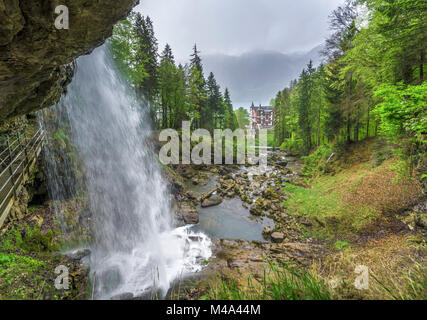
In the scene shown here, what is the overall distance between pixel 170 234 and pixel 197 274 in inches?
146

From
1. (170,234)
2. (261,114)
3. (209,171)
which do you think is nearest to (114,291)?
(170,234)

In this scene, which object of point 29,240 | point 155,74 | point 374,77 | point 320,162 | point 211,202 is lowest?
point 211,202

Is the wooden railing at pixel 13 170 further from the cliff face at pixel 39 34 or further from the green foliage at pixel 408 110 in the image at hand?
the green foliage at pixel 408 110

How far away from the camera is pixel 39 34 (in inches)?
117

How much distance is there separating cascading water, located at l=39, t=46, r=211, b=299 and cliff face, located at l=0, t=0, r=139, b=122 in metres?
4.97

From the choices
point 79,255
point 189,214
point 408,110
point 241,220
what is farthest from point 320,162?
point 79,255

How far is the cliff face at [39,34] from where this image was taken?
2617mm

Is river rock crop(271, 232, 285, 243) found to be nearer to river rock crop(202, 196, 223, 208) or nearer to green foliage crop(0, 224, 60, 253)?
river rock crop(202, 196, 223, 208)

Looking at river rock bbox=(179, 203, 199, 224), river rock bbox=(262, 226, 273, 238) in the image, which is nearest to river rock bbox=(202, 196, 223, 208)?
river rock bbox=(179, 203, 199, 224)

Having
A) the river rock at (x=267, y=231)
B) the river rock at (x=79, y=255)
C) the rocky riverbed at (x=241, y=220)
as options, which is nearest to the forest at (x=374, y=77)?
the rocky riverbed at (x=241, y=220)

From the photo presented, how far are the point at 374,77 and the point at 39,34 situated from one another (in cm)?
1416

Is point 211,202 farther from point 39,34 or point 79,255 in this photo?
point 39,34

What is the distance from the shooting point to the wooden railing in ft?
15.3

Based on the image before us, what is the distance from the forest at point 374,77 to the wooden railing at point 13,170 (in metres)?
11.5
